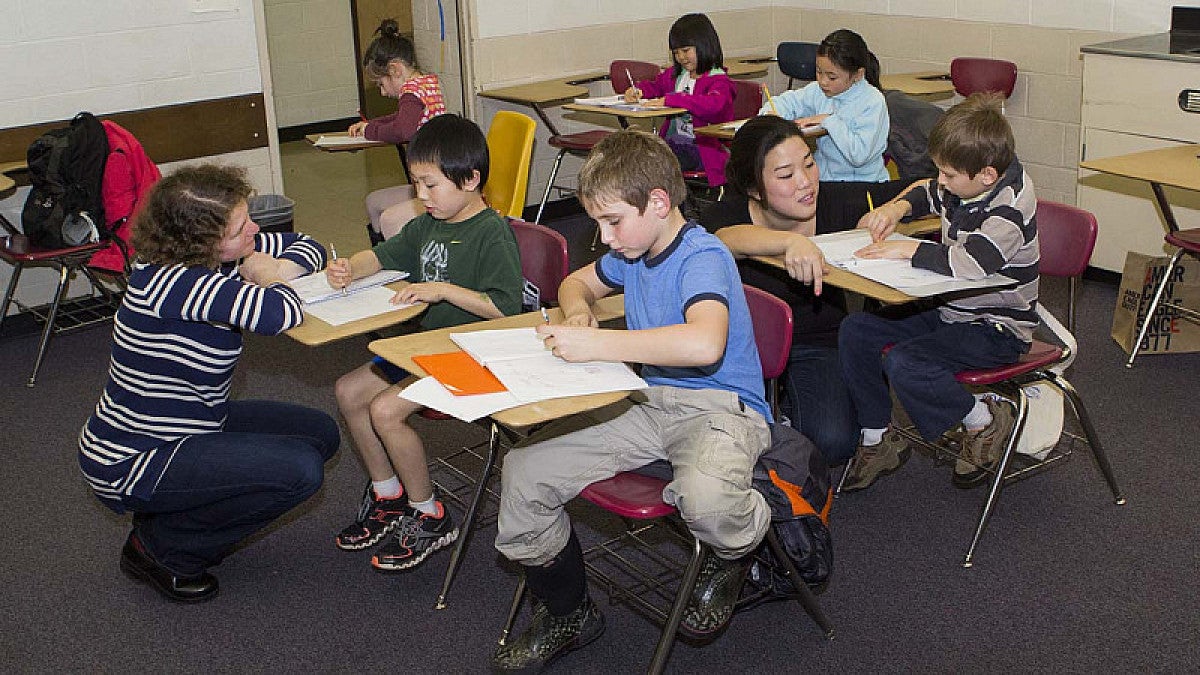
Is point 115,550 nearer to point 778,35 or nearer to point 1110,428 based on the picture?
point 1110,428

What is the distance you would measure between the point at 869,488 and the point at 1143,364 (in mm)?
1420

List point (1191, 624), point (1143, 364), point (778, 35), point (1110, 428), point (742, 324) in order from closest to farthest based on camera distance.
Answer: point (742, 324), point (1191, 624), point (1110, 428), point (1143, 364), point (778, 35)

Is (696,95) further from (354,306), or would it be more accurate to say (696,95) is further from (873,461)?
(354,306)

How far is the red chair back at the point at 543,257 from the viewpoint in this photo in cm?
316

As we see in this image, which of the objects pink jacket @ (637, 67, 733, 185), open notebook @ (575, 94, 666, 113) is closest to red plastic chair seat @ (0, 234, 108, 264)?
open notebook @ (575, 94, 666, 113)

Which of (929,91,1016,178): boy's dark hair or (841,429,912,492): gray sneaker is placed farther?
(841,429,912,492): gray sneaker

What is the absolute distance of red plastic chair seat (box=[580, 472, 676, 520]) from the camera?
2402 mm

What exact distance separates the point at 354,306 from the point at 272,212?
2490mm

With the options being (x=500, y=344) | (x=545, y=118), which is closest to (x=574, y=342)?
(x=500, y=344)

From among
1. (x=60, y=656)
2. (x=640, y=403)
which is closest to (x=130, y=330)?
(x=60, y=656)

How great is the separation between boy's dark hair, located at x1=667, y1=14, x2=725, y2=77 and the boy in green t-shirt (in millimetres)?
2447

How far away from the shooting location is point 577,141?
19.1ft

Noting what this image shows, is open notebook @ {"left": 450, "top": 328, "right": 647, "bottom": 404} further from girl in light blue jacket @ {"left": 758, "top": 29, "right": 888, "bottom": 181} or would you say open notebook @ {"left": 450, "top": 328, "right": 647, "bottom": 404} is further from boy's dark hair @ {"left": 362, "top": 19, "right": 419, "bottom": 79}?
boy's dark hair @ {"left": 362, "top": 19, "right": 419, "bottom": 79}

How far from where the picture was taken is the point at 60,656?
284cm
